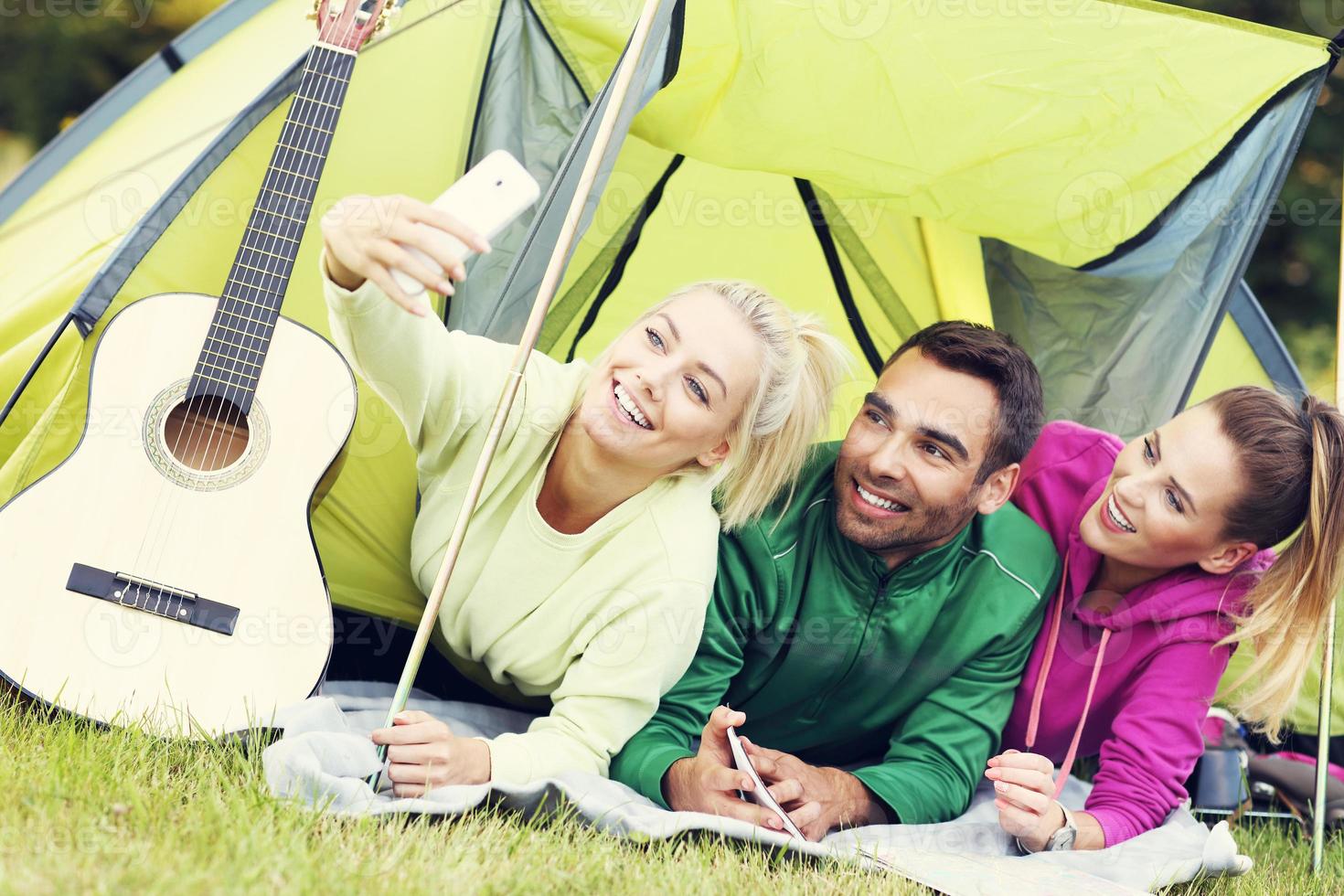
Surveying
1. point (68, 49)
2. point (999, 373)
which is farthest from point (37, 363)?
point (68, 49)

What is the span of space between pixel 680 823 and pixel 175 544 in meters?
0.78

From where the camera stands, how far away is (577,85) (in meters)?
2.16

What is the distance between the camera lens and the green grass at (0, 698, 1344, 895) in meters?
1.19

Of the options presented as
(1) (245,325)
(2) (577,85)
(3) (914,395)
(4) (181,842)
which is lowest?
(4) (181,842)

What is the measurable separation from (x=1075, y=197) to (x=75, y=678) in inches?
68.2

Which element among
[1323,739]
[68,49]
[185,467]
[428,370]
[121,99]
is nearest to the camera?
[428,370]

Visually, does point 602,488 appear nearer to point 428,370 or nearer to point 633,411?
point 633,411

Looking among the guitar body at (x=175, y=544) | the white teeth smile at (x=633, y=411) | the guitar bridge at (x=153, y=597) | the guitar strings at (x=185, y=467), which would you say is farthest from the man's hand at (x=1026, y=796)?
the guitar strings at (x=185, y=467)

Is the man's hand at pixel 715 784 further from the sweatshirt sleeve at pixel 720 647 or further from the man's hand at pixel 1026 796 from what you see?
the man's hand at pixel 1026 796

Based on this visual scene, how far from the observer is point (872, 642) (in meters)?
1.94

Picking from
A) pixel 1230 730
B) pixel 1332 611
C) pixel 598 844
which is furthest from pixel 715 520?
pixel 1230 730

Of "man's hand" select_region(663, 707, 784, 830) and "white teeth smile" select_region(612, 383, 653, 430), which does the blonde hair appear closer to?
"white teeth smile" select_region(612, 383, 653, 430)

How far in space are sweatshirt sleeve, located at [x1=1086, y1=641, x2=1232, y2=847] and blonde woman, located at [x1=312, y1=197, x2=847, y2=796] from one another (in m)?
0.68

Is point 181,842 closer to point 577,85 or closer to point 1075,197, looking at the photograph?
point 577,85
